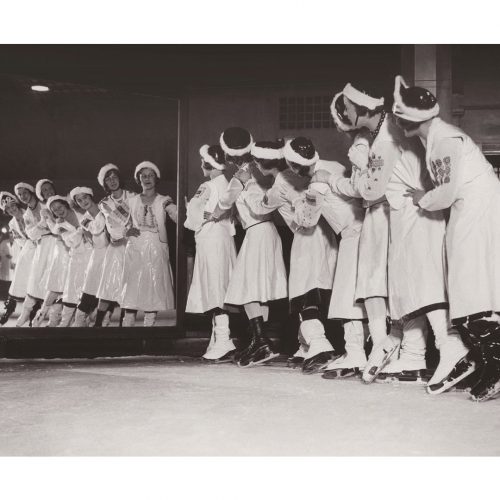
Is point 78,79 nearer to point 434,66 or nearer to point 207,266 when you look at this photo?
point 207,266

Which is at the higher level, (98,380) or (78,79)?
(78,79)

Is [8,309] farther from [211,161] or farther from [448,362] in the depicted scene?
[448,362]

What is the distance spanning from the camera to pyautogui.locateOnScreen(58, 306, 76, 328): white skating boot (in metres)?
6.65

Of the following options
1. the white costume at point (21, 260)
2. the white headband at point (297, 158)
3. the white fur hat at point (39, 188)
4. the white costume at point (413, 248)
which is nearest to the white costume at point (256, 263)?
the white headband at point (297, 158)

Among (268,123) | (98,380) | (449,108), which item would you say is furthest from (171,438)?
(268,123)

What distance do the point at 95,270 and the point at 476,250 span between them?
422 centimetres

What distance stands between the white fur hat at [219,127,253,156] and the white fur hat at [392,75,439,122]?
1.63m

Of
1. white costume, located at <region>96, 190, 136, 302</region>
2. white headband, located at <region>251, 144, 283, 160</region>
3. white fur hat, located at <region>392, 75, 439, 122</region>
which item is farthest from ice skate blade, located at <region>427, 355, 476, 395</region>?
white costume, located at <region>96, 190, 136, 302</region>

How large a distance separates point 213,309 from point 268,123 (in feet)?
7.23

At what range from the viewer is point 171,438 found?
9.25ft

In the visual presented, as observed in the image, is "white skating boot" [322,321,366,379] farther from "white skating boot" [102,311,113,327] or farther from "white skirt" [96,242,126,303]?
"white skirt" [96,242,126,303]

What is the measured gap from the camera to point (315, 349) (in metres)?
4.70

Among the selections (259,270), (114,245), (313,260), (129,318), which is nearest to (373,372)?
(313,260)

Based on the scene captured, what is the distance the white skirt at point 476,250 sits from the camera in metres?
3.57
